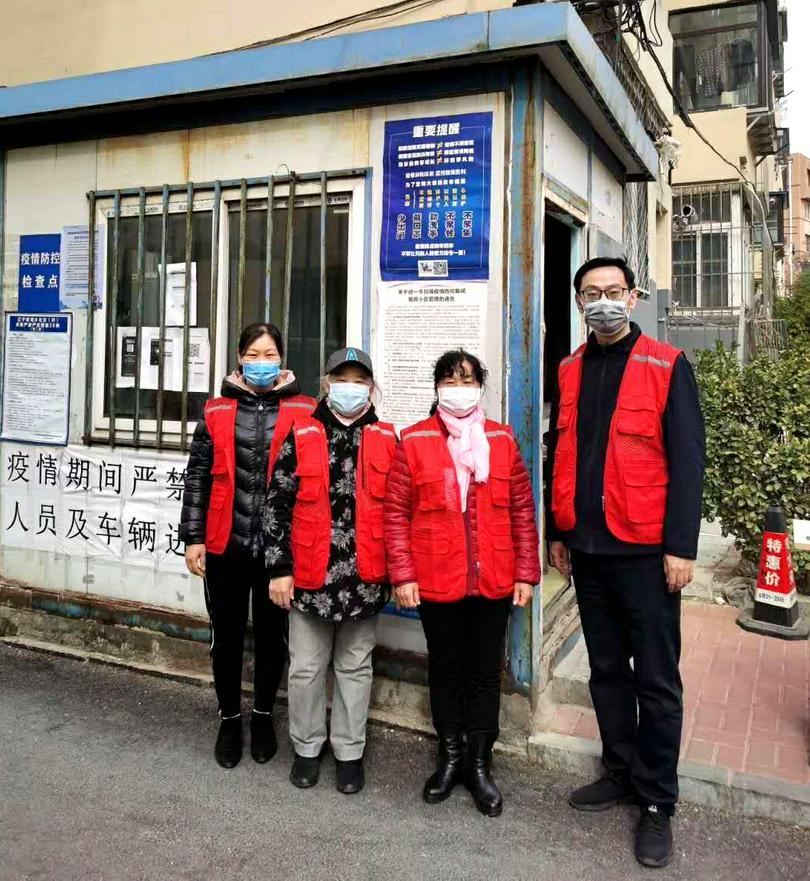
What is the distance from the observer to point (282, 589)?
3.27 metres

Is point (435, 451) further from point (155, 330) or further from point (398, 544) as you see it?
point (155, 330)

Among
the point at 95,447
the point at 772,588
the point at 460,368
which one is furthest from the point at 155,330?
the point at 772,588

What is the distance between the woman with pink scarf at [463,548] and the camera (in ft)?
10.4

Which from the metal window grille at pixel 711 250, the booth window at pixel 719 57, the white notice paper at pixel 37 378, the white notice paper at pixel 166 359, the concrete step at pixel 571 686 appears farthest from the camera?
the metal window grille at pixel 711 250

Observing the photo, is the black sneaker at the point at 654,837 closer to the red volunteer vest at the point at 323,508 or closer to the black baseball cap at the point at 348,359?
the red volunteer vest at the point at 323,508

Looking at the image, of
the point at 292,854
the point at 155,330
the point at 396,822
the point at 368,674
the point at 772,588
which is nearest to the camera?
the point at 292,854

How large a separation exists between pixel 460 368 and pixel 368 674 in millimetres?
1421

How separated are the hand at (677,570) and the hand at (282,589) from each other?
1523mm

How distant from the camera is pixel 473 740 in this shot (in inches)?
131

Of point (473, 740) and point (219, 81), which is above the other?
point (219, 81)

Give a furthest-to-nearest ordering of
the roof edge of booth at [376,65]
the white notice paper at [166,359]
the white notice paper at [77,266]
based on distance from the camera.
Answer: the white notice paper at [77,266] < the white notice paper at [166,359] < the roof edge of booth at [376,65]

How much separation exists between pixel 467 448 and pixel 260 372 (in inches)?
40.4

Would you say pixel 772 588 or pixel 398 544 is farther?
pixel 772 588

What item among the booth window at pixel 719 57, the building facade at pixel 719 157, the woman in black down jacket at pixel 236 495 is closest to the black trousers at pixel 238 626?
the woman in black down jacket at pixel 236 495
